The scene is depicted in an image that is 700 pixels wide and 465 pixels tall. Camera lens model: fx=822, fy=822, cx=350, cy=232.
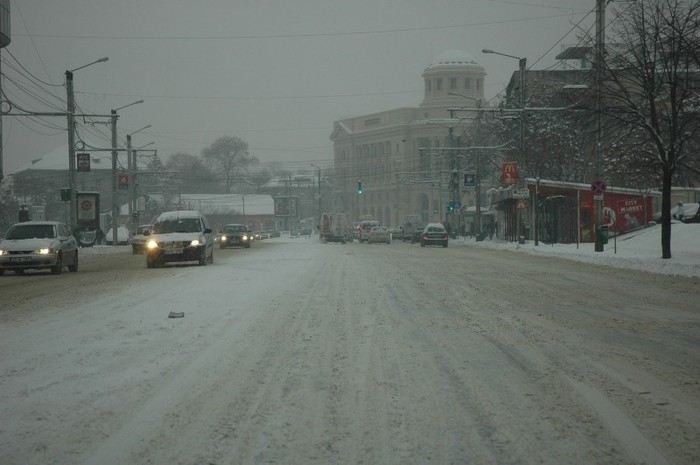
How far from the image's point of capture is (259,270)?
24.1 m

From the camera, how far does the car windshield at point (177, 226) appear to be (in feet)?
93.2

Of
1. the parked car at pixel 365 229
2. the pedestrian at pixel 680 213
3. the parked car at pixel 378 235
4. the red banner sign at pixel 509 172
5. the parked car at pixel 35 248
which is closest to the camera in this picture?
the parked car at pixel 35 248

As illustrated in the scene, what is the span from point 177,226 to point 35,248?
4.81 metres

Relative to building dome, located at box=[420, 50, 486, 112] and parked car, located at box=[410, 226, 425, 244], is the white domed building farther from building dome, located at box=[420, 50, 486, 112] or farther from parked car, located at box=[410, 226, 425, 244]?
parked car, located at box=[410, 226, 425, 244]

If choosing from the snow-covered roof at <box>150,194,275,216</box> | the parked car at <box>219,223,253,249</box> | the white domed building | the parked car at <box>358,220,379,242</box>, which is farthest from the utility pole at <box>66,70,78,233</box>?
the white domed building

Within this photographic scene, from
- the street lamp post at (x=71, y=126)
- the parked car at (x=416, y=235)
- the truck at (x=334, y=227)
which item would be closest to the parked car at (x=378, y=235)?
the truck at (x=334, y=227)

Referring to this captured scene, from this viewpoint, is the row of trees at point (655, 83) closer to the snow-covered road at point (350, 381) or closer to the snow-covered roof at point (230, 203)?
the snow-covered road at point (350, 381)

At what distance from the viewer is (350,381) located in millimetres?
7238

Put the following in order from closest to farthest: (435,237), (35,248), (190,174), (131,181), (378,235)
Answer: (35,248), (435,237), (131,181), (378,235), (190,174)

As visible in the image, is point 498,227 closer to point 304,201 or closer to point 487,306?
point 487,306

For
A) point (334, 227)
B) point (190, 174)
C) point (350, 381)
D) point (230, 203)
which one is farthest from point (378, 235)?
point (190, 174)

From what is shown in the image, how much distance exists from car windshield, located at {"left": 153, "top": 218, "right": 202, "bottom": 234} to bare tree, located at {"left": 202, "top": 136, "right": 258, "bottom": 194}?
357ft

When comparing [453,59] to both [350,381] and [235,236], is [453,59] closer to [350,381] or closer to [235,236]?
[235,236]

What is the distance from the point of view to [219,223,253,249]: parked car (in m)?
51.5
